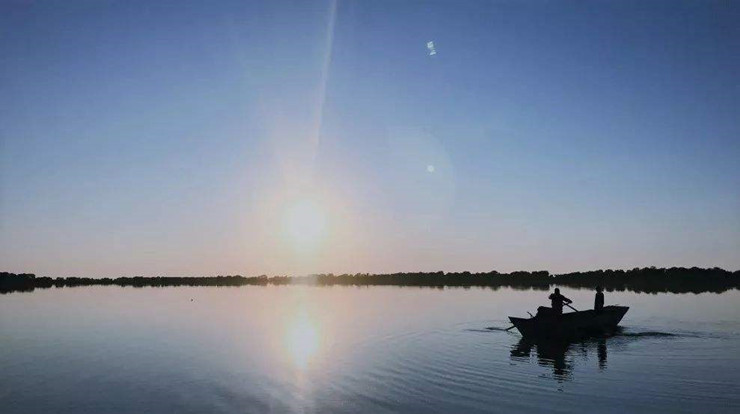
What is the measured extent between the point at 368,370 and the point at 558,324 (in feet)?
47.8

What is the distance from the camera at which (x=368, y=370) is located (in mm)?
24578

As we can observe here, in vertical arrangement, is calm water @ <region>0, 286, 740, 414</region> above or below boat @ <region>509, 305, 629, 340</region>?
below

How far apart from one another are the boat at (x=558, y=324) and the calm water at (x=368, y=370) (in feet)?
4.03

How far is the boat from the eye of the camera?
33.1 meters

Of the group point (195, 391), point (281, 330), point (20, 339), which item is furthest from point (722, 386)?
point (20, 339)

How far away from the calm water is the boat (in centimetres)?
123

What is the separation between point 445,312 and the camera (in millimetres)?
58031

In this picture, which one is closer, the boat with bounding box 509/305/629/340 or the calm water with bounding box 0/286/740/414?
the calm water with bounding box 0/286/740/414

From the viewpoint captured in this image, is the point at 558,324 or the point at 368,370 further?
the point at 558,324

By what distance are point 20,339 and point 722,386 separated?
43.5 m

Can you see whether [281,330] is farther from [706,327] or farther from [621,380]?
[706,327]

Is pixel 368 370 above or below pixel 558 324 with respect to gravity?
below

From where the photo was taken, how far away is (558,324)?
33094mm

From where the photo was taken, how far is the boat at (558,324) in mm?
33094
